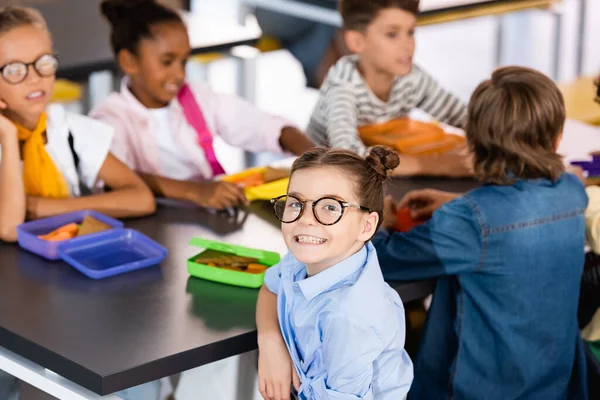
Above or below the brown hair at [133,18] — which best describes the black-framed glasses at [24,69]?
below

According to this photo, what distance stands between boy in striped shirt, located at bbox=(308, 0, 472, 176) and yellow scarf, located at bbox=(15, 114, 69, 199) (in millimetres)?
778

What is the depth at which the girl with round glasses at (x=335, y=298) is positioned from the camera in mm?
1753

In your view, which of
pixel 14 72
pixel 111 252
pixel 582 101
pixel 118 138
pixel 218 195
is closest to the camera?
pixel 111 252

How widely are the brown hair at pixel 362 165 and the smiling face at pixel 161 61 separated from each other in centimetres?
110

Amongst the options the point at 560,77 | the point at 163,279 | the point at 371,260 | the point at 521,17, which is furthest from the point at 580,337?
the point at 560,77

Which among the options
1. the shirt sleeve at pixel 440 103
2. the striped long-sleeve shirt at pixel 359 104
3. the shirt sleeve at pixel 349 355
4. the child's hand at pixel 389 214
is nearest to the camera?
the shirt sleeve at pixel 349 355

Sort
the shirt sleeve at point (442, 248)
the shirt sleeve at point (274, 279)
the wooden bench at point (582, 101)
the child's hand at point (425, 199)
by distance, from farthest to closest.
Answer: the wooden bench at point (582, 101) < the child's hand at point (425, 199) < the shirt sleeve at point (442, 248) < the shirt sleeve at point (274, 279)

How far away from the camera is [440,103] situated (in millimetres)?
3135

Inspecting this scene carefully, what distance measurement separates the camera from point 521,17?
5879 millimetres

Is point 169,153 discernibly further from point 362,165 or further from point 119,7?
point 362,165

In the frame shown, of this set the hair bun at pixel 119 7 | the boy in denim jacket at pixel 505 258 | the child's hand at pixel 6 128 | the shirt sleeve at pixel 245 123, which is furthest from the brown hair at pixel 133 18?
the boy in denim jacket at pixel 505 258

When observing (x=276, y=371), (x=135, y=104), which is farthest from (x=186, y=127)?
(x=276, y=371)

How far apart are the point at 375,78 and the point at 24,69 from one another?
1.08 meters

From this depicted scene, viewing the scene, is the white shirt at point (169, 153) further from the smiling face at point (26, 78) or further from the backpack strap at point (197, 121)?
the smiling face at point (26, 78)
